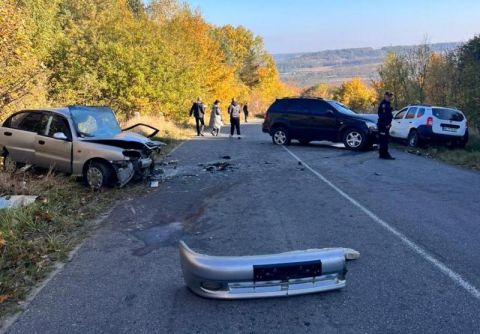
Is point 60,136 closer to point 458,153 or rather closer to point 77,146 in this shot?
point 77,146

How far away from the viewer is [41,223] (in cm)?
625

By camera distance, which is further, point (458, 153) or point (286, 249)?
point (458, 153)

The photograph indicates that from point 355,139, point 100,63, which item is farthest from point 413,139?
point 100,63

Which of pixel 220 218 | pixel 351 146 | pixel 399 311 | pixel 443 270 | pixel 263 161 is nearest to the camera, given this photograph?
pixel 399 311

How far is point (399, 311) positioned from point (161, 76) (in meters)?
22.5

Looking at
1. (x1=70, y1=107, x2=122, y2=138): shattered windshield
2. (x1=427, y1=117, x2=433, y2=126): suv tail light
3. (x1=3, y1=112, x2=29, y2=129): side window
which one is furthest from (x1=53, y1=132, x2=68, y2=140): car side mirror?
(x1=427, y1=117, x2=433, y2=126): suv tail light

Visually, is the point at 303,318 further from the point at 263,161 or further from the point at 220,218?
the point at 263,161

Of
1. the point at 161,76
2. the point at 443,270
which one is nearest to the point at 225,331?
the point at 443,270

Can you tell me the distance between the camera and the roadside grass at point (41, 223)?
14.6 feet

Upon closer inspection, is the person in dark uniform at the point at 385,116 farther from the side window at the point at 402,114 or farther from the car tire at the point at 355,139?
the side window at the point at 402,114

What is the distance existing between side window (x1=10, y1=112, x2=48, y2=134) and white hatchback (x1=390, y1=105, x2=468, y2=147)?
1239cm

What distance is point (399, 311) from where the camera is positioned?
12.0 feet

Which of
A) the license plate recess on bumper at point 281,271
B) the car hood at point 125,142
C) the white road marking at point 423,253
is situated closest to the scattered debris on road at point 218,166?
the car hood at point 125,142

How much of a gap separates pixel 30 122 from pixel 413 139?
12.8 meters
